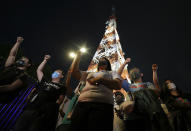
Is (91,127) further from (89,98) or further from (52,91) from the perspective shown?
(52,91)

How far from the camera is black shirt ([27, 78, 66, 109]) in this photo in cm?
227

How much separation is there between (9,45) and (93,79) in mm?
12238

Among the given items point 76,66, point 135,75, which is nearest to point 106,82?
point 76,66

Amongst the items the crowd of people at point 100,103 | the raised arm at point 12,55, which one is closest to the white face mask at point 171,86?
the crowd of people at point 100,103

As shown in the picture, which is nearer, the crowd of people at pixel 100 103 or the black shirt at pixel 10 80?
the crowd of people at pixel 100 103

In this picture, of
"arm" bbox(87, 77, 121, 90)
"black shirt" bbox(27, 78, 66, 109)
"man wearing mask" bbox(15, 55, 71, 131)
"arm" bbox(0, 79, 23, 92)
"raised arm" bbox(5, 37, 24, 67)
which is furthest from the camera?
"raised arm" bbox(5, 37, 24, 67)

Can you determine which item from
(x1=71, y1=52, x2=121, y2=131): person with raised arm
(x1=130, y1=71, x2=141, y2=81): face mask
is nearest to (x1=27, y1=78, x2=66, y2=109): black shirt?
(x1=71, y1=52, x2=121, y2=131): person with raised arm

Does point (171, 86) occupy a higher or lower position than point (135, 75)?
lower

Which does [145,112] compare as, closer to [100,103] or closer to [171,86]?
[100,103]

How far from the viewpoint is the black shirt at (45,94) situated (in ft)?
7.44

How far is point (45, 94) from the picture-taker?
8.04 feet

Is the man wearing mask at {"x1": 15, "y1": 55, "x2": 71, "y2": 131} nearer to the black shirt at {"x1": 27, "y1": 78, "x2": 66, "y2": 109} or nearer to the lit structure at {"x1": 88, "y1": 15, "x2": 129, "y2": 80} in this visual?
the black shirt at {"x1": 27, "y1": 78, "x2": 66, "y2": 109}

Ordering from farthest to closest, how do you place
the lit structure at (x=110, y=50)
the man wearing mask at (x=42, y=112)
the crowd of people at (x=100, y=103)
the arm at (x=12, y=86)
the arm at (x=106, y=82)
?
the lit structure at (x=110, y=50) < the man wearing mask at (x=42, y=112) < the arm at (x=12, y=86) < the arm at (x=106, y=82) < the crowd of people at (x=100, y=103)

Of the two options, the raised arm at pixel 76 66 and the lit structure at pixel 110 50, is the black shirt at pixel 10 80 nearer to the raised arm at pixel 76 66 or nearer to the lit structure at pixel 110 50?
the raised arm at pixel 76 66
